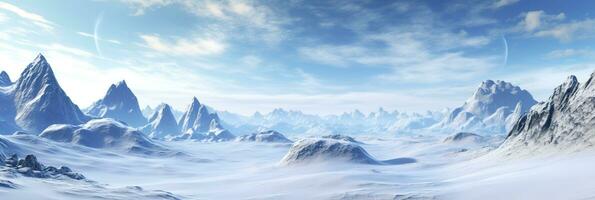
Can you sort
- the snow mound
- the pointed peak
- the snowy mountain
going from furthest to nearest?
the pointed peak
the snowy mountain
the snow mound

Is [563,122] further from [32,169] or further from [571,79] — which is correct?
[32,169]

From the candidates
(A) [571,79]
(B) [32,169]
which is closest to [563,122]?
(A) [571,79]

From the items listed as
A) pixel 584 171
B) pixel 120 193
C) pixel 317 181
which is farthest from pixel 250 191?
pixel 584 171

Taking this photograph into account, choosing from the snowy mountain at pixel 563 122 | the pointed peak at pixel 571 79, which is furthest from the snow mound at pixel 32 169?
the pointed peak at pixel 571 79

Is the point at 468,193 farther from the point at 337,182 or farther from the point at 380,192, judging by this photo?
the point at 337,182

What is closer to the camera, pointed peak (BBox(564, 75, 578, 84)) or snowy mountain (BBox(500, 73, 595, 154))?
snowy mountain (BBox(500, 73, 595, 154))

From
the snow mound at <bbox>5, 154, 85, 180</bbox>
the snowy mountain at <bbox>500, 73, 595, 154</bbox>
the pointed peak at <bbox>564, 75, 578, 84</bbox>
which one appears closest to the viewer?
the snow mound at <bbox>5, 154, 85, 180</bbox>

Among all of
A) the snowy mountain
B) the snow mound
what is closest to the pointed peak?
the snowy mountain

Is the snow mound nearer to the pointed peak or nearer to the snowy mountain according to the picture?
the snowy mountain
